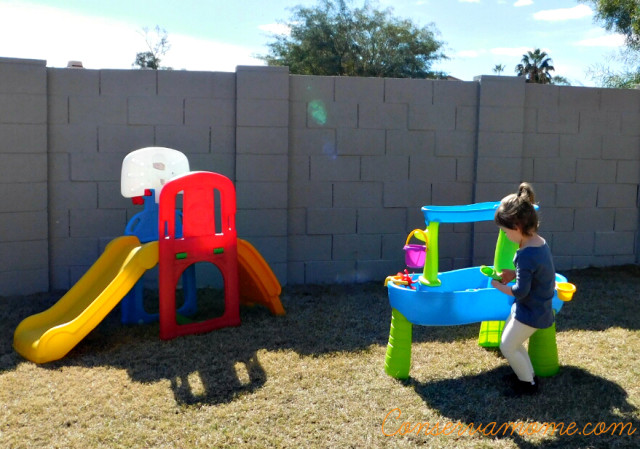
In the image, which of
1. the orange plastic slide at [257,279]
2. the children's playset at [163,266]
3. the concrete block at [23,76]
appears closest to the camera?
the children's playset at [163,266]

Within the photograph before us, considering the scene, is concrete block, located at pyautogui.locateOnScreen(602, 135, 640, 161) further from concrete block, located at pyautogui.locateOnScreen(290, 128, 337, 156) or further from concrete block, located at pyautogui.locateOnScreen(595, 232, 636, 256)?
concrete block, located at pyautogui.locateOnScreen(290, 128, 337, 156)

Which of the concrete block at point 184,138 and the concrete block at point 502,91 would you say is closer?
the concrete block at point 184,138

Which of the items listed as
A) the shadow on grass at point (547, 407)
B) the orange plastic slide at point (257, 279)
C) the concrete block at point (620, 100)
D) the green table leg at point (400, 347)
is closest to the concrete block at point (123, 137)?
the orange plastic slide at point (257, 279)

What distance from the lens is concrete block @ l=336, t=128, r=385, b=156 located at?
641cm

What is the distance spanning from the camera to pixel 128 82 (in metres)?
5.94

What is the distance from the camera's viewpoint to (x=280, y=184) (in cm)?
625

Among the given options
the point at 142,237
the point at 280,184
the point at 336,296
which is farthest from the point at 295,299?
the point at 142,237

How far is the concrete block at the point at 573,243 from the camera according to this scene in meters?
7.09

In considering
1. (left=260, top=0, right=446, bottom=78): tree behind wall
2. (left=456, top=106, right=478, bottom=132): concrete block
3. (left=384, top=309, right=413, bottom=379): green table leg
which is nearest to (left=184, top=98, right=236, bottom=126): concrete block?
(left=456, top=106, right=478, bottom=132): concrete block

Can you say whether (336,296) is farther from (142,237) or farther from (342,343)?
(142,237)

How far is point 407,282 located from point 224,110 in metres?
2.99

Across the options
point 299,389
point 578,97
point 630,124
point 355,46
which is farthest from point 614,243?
point 355,46

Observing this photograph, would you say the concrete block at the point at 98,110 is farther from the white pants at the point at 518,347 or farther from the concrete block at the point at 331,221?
the white pants at the point at 518,347

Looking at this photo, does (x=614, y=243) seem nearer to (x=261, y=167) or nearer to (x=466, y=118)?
(x=466, y=118)
